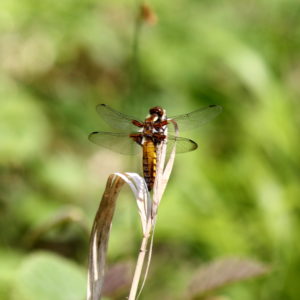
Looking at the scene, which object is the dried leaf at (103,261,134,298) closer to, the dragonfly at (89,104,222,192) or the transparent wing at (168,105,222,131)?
the dragonfly at (89,104,222,192)

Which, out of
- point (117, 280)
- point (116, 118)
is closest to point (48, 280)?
point (117, 280)

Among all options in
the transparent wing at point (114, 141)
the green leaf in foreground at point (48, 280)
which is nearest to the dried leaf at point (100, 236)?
the green leaf in foreground at point (48, 280)

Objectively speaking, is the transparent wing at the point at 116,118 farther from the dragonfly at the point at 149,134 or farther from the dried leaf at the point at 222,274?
the dried leaf at the point at 222,274

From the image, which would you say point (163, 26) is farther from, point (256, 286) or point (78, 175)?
point (256, 286)

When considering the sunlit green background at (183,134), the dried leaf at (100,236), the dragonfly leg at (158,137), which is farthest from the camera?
the sunlit green background at (183,134)

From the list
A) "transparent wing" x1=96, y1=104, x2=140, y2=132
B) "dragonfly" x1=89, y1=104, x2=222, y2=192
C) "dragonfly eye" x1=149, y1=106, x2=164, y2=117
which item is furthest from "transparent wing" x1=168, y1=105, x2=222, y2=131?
"dragonfly eye" x1=149, y1=106, x2=164, y2=117

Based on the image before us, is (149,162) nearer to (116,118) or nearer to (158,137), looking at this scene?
(158,137)
